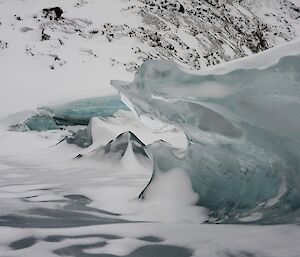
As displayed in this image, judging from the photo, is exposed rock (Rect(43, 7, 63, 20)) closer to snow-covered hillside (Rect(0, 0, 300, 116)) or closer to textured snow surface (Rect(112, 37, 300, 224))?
snow-covered hillside (Rect(0, 0, 300, 116))

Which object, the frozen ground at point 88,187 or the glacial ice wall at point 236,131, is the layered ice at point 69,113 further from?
→ the glacial ice wall at point 236,131

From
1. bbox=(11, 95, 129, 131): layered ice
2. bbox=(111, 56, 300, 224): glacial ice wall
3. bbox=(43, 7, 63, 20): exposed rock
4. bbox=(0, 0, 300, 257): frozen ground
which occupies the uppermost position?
bbox=(43, 7, 63, 20): exposed rock

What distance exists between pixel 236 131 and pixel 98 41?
11.4 metres

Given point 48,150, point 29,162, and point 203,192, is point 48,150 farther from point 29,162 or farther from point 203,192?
point 203,192

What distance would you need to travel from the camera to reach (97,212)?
8.49ft

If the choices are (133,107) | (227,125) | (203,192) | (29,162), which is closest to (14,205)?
(133,107)

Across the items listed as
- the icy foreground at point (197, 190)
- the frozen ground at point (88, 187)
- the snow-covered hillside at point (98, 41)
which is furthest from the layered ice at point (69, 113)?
the icy foreground at point (197, 190)

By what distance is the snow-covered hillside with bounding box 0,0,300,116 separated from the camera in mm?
10930

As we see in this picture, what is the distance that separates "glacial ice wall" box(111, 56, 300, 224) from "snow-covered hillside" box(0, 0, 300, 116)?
741 centimetres

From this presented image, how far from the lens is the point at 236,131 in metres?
2.53

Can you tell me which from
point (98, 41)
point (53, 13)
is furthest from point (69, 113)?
point (53, 13)

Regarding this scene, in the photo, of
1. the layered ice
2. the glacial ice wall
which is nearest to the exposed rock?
the layered ice

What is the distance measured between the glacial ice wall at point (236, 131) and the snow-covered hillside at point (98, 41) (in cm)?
741

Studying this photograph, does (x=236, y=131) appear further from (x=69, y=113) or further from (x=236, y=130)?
(x=69, y=113)
